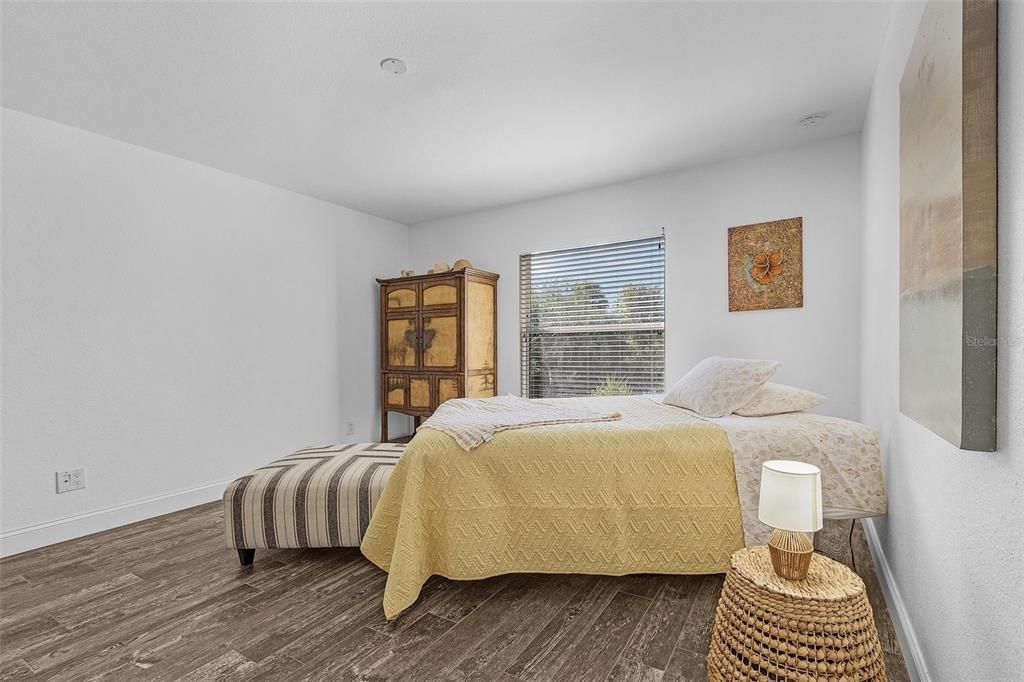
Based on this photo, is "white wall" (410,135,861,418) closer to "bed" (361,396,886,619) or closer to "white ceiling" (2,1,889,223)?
"white ceiling" (2,1,889,223)

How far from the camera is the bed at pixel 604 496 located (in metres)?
2.02

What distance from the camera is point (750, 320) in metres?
3.55

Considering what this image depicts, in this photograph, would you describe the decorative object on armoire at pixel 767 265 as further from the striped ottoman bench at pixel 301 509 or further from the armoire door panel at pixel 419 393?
the striped ottoman bench at pixel 301 509

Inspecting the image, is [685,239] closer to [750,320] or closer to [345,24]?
[750,320]

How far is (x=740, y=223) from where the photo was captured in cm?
A: 360

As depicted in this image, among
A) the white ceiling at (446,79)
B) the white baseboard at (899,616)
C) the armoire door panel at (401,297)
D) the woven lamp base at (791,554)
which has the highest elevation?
the white ceiling at (446,79)

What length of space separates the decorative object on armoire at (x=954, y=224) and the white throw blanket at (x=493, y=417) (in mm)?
1312

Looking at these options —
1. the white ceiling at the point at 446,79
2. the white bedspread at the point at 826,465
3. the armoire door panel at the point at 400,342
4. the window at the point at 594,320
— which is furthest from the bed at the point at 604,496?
the armoire door panel at the point at 400,342

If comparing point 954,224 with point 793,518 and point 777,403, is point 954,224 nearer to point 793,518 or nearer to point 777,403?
point 793,518

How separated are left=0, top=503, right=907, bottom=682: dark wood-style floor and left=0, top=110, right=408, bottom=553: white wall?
2.39 feet

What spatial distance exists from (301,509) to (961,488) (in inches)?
94.9

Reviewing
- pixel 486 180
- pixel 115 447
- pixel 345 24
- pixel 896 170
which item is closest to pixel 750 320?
pixel 896 170

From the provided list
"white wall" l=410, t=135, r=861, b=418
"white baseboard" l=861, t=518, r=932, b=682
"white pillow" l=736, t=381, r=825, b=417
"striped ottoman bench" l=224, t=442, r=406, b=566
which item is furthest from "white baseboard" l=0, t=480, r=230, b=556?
"white baseboard" l=861, t=518, r=932, b=682

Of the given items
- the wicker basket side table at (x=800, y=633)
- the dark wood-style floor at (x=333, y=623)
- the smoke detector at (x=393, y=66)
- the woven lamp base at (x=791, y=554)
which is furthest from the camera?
the smoke detector at (x=393, y=66)
